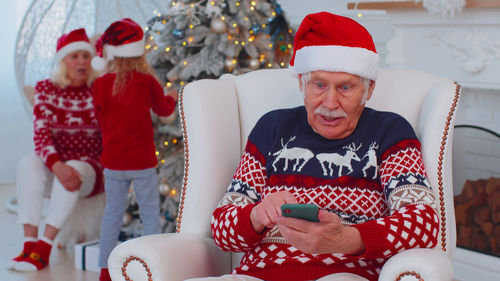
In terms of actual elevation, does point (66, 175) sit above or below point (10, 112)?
below

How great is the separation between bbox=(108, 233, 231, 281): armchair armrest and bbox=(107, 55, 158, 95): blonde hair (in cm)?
136

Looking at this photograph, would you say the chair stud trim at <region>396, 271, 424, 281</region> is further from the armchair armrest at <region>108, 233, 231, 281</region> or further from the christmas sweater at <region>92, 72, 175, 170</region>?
the christmas sweater at <region>92, 72, 175, 170</region>

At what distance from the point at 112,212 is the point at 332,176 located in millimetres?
1623

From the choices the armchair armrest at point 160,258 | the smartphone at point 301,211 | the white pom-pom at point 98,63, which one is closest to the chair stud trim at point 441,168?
the smartphone at point 301,211

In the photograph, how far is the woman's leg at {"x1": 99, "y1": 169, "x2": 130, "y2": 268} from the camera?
10.4ft

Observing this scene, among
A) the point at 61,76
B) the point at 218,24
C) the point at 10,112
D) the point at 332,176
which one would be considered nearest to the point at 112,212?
the point at 61,76

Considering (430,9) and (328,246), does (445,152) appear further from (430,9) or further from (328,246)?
(430,9)

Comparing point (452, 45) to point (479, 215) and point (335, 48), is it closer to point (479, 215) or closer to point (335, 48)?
point (479, 215)

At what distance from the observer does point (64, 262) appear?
3.47 meters

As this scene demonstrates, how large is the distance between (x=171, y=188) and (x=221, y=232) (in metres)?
1.65

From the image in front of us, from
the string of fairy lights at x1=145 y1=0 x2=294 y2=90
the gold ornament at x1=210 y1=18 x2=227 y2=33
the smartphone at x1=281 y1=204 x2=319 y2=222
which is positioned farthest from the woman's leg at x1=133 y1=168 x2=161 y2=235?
the smartphone at x1=281 y1=204 x2=319 y2=222

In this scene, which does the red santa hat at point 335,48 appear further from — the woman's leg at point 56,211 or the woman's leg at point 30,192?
the woman's leg at point 30,192

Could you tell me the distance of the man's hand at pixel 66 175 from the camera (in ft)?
11.1

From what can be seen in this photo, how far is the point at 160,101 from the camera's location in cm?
321
